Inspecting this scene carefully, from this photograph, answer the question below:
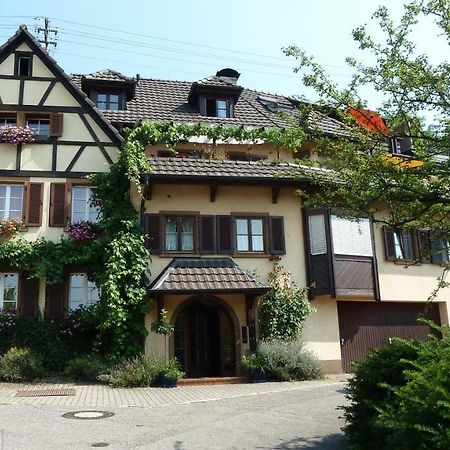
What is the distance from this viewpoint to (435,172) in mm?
8258

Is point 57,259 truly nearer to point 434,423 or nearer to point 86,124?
point 86,124

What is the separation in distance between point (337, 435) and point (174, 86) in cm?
1888

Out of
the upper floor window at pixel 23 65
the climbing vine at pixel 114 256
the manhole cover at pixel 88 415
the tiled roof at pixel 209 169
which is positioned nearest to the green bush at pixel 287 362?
the climbing vine at pixel 114 256

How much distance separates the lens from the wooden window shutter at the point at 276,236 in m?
18.4

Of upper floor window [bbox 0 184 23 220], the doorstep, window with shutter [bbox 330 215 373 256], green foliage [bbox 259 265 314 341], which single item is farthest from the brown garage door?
upper floor window [bbox 0 184 23 220]

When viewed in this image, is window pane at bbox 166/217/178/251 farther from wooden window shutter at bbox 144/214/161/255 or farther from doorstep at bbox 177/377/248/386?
doorstep at bbox 177/377/248/386

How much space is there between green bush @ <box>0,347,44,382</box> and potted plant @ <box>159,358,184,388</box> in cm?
354

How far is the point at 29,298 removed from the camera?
56.9ft

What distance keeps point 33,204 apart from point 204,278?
5.99m

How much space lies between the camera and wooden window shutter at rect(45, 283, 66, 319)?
17.3 metres

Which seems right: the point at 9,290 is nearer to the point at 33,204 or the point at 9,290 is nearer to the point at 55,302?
the point at 55,302

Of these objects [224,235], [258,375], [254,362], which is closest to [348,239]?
[224,235]

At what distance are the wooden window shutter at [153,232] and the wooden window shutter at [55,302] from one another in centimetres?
302

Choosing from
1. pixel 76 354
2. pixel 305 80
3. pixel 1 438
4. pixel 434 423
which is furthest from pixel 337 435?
pixel 76 354
